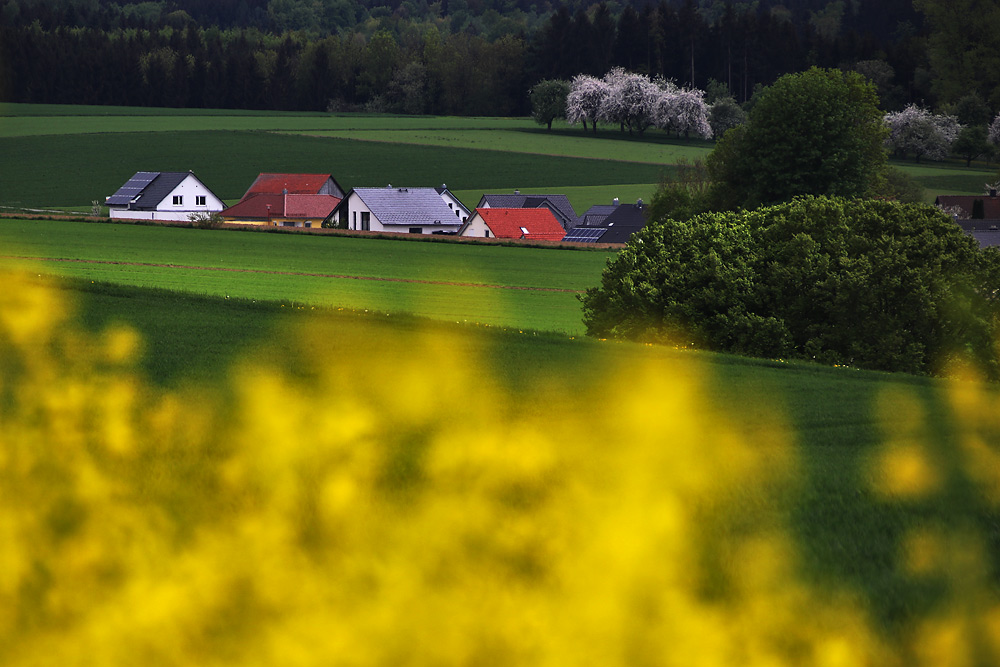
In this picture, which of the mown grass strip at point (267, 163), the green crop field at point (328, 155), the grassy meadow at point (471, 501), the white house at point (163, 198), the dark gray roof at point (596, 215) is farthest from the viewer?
the mown grass strip at point (267, 163)

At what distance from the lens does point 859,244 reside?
30.9m

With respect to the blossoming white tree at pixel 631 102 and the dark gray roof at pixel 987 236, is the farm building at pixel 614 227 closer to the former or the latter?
the dark gray roof at pixel 987 236

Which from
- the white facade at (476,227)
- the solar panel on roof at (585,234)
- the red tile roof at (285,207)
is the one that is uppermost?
the red tile roof at (285,207)

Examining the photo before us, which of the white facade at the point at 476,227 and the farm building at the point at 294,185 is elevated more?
the farm building at the point at 294,185

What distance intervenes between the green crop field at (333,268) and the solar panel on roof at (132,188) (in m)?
29.3

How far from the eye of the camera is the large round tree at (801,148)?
5456 cm

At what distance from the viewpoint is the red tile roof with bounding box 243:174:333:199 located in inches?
3770

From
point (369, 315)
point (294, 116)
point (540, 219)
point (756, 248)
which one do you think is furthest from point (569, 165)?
point (369, 315)

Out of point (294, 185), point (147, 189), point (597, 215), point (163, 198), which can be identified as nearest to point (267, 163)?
point (294, 185)

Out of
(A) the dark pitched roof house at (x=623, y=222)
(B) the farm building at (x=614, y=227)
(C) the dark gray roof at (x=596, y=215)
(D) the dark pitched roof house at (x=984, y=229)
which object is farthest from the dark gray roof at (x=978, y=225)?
(C) the dark gray roof at (x=596, y=215)

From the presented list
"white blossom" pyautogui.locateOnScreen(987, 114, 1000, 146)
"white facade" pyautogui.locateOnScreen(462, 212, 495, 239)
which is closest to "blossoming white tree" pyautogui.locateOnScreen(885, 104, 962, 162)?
"white blossom" pyautogui.locateOnScreen(987, 114, 1000, 146)

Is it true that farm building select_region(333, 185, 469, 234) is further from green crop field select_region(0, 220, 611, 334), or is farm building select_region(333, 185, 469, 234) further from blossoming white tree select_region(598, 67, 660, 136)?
blossoming white tree select_region(598, 67, 660, 136)

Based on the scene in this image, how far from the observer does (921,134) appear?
4493 inches

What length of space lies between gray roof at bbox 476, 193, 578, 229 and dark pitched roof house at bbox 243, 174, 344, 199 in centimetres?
1325
